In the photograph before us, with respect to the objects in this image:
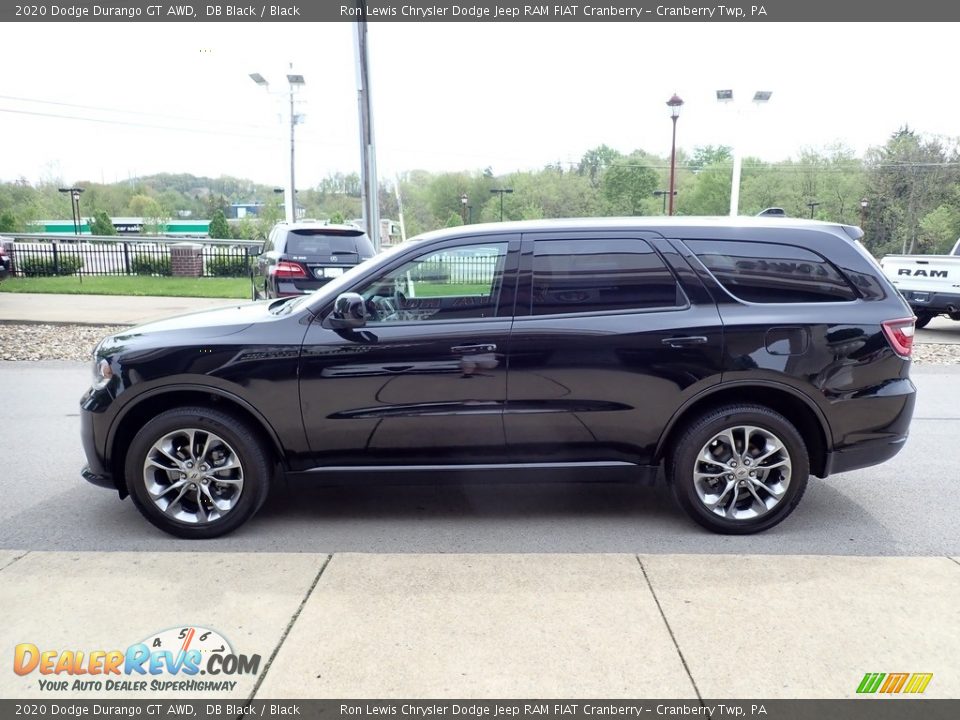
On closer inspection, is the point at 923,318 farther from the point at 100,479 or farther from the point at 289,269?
the point at 100,479

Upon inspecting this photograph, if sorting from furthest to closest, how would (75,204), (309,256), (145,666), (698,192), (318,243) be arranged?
1. (75,204)
2. (698,192)
3. (318,243)
4. (309,256)
5. (145,666)

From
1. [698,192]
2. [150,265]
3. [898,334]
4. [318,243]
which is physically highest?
[698,192]

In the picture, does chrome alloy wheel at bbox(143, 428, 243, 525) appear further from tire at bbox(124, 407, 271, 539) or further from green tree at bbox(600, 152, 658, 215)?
green tree at bbox(600, 152, 658, 215)

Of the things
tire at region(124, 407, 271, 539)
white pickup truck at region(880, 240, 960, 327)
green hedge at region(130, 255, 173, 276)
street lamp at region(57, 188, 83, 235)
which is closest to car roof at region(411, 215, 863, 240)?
tire at region(124, 407, 271, 539)

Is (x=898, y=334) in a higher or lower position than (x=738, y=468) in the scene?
higher

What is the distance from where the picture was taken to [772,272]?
4105 mm

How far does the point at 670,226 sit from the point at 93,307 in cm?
1448

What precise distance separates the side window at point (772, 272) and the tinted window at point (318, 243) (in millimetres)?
7815

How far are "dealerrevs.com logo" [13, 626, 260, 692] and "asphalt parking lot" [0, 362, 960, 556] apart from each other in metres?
1.00

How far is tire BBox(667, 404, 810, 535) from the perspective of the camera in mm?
4031

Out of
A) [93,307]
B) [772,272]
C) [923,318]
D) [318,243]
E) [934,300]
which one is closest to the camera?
[772,272]

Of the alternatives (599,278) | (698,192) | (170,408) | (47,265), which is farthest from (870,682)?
(698,192)

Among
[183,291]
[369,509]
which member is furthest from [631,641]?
[183,291]

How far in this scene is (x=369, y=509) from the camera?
454 centimetres
